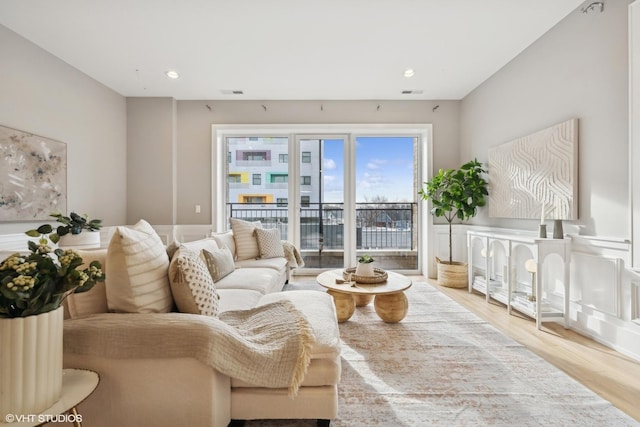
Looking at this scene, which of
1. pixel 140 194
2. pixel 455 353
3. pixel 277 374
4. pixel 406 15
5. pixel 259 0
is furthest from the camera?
pixel 140 194

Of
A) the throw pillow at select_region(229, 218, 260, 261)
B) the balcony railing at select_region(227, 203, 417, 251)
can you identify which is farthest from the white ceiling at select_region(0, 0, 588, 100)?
the throw pillow at select_region(229, 218, 260, 261)

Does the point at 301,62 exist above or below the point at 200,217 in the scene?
above

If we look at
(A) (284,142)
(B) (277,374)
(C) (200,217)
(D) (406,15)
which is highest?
(D) (406,15)

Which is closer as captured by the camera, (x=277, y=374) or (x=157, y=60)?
(x=277, y=374)

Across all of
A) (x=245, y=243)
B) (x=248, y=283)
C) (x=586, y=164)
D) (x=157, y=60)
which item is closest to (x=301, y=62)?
(x=157, y=60)

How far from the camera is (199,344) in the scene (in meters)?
1.19

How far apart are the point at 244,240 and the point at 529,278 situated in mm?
3223

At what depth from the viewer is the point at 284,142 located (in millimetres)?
4793

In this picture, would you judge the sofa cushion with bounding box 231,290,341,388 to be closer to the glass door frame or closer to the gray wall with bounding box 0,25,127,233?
the gray wall with bounding box 0,25,127,233

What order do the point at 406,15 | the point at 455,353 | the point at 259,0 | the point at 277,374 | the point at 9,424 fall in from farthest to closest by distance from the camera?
the point at 406,15
the point at 259,0
the point at 455,353
the point at 277,374
the point at 9,424

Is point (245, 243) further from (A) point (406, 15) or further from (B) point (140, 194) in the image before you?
(A) point (406, 15)

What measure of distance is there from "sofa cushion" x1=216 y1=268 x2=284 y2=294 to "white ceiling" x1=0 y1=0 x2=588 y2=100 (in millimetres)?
2312

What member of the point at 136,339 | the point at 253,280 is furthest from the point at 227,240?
the point at 136,339

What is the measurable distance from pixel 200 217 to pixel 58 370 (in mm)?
3795
